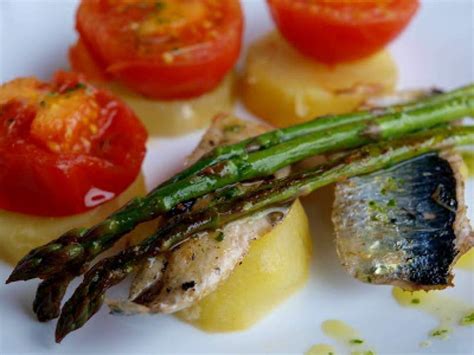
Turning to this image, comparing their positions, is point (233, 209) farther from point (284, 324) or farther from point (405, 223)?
point (405, 223)

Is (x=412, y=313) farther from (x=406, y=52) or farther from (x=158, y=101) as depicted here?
(x=406, y=52)

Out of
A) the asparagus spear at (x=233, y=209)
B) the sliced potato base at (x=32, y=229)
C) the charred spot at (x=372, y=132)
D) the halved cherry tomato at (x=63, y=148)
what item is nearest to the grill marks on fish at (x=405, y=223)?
the asparagus spear at (x=233, y=209)

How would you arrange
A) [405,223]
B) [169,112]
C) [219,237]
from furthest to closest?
[169,112] → [405,223] → [219,237]

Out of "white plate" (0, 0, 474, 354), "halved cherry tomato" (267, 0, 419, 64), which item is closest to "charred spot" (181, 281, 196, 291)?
"white plate" (0, 0, 474, 354)

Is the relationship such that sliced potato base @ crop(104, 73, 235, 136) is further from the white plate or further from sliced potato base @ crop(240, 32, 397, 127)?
sliced potato base @ crop(240, 32, 397, 127)

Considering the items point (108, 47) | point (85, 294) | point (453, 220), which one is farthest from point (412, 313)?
point (108, 47)

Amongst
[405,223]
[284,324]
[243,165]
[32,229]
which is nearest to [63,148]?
[32,229]
